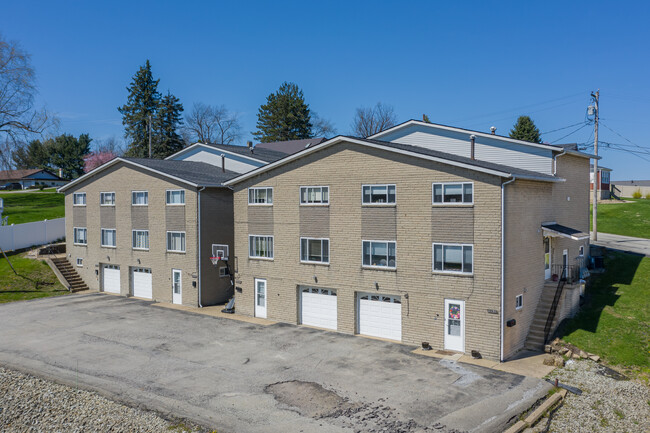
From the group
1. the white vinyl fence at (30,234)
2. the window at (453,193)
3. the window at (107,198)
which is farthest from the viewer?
the white vinyl fence at (30,234)

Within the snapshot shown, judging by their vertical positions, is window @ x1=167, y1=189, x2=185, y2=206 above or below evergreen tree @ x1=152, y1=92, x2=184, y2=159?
below

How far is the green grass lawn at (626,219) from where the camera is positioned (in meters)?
40.4

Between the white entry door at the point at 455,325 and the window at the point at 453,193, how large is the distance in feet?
12.7

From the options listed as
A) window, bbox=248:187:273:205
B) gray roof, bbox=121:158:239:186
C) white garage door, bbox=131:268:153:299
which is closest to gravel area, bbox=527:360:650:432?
window, bbox=248:187:273:205

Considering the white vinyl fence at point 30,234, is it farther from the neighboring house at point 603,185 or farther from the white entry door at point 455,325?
the neighboring house at point 603,185

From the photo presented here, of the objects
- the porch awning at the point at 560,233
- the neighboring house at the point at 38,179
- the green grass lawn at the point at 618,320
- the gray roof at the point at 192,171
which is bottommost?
the green grass lawn at the point at 618,320

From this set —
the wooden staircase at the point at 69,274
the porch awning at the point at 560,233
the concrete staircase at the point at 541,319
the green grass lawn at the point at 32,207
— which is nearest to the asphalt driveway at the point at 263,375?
the concrete staircase at the point at 541,319

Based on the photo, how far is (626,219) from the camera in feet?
143

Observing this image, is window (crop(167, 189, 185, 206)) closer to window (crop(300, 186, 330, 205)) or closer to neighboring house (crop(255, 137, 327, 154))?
window (crop(300, 186, 330, 205))

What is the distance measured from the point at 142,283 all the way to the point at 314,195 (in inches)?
562

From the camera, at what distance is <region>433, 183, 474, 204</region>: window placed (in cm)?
1878

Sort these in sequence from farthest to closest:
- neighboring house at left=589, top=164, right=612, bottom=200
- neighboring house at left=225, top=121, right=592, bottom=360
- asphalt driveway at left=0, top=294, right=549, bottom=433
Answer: neighboring house at left=589, top=164, right=612, bottom=200
neighboring house at left=225, top=121, right=592, bottom=360
asphalt driveway at left=0, top=294, right=549, bottom=433

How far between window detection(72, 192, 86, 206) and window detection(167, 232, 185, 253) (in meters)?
9.14

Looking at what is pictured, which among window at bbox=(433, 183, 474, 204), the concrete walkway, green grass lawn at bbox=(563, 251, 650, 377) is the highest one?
window at bbox=(433, 183, 474, 204)
